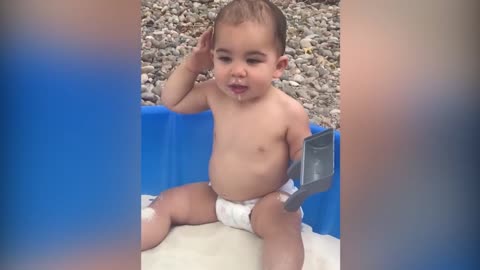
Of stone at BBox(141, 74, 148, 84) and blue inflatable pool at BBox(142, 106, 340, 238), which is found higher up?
stone at BBox(141, 74, 148, 84)

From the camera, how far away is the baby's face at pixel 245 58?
1.98 feet

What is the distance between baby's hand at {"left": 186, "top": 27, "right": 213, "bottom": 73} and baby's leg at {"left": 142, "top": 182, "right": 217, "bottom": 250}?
0.54 feet

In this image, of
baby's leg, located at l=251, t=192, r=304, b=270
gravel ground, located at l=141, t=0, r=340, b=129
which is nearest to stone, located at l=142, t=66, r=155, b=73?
gravel ground, located at l=141, t=0, r=340, b=129

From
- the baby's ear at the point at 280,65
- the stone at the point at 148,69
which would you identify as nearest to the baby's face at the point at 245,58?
the baby's ear at the point at 280,65

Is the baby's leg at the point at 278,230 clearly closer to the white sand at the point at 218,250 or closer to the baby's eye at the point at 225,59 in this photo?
the white sand at the point at 218,250

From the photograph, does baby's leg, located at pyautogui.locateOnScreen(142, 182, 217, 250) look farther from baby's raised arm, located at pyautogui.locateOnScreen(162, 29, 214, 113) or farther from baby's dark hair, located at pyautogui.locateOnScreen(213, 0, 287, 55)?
baby's dark hair, located at pyautogui.locateOnScreen(213, 0, 287, 55)

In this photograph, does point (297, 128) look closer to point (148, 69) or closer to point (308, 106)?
point (308, 106)

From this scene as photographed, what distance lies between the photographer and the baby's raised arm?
618mm

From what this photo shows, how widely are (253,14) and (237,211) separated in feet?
0.85

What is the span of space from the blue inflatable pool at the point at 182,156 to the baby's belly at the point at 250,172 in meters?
0.05
